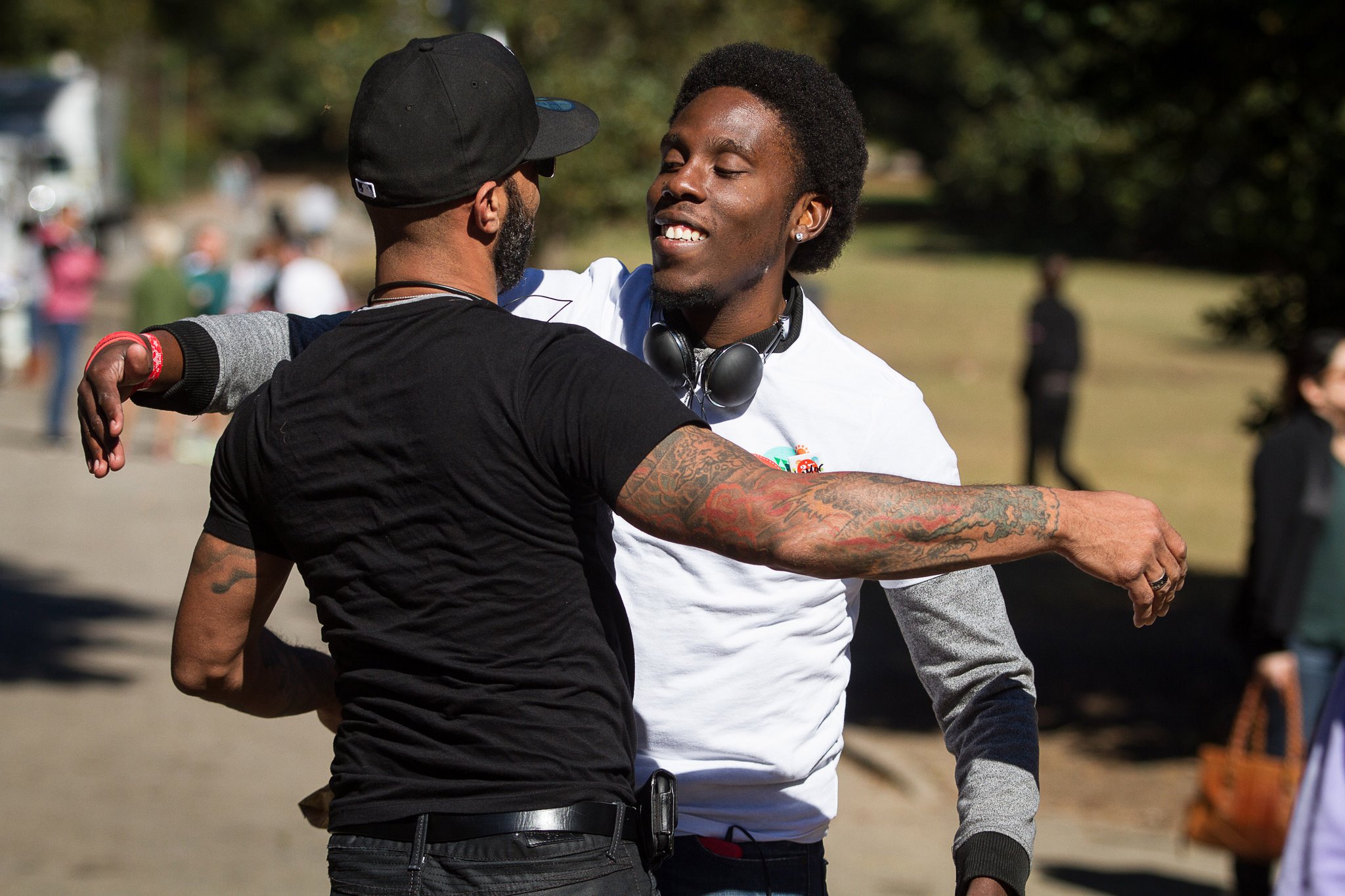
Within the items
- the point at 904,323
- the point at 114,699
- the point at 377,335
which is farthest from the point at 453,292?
the point at 904,323

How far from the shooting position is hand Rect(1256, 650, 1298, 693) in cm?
539

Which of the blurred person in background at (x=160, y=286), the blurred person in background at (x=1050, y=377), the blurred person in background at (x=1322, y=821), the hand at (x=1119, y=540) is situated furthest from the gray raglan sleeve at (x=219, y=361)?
the blurred person in background at (x=1050, y=377)

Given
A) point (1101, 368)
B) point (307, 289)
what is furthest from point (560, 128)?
point (1101, 368)

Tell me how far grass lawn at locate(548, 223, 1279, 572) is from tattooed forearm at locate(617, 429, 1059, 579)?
2.22 metres

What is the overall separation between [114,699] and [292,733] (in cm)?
104

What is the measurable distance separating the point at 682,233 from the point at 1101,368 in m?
22.2

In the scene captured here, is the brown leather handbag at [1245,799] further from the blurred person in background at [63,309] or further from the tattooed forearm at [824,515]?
the blurred person in background at [63,309]

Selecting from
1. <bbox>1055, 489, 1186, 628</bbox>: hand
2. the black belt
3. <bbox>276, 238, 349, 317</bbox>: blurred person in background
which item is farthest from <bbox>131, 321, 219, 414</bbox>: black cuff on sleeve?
<bbox>276, 238, 349, 317</bbox>: blurred person in background

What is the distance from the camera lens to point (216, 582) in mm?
2068

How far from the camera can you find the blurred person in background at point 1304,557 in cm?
540

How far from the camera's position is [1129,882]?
6.04m

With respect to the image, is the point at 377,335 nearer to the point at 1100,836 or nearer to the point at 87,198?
the point at 1100,836

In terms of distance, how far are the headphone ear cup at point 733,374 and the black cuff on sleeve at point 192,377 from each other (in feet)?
2.52

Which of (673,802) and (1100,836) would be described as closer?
(673,802)
